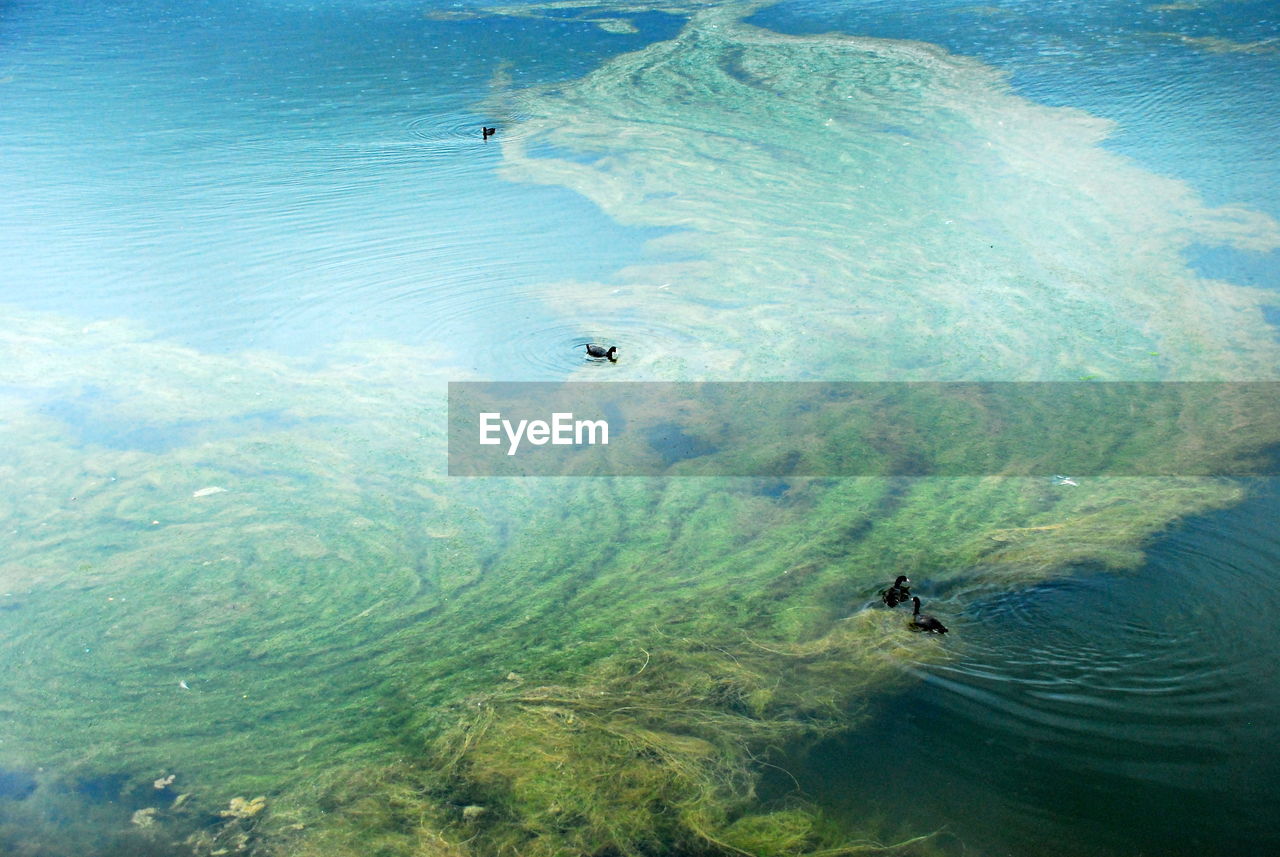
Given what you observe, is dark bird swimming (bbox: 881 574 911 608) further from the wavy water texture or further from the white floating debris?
the white floating debris

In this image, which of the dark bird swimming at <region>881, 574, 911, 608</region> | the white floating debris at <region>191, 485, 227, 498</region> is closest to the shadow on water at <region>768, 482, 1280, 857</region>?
the dark bird swimming at <region>881, 574, 911, 608</region>

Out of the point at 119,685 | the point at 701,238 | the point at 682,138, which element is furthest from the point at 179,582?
the point at 682,138

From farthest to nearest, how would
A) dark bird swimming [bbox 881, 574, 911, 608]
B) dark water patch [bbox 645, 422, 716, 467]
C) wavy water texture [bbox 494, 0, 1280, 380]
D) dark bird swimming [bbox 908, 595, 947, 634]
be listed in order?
wavy water texture [bbox 494, 0, 1280, 380] → dark water patch [bbox 645, 422, 716, 467] → dark bird swimming [bbox 881, 574, 911, 608] → dark bird swimming [bbox 908, 595, 947, 634]

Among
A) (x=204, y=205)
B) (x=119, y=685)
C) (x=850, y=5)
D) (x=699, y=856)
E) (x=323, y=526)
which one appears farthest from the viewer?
(x=850, y=5)

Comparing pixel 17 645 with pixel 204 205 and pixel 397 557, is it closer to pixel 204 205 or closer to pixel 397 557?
pixel 397 557

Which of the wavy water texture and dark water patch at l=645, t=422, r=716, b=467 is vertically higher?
the wavy water texture

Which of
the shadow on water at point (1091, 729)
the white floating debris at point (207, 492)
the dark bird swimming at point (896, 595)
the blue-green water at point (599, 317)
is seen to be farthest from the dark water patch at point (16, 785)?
the dark bird swimming at point (896, 595)
